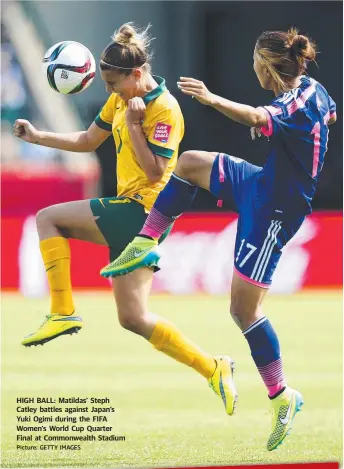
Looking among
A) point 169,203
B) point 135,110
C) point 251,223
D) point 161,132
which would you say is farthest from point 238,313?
point 135,110

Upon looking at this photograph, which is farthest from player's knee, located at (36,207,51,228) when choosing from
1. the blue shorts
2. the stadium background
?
the stadium background

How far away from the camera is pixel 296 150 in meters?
5.58

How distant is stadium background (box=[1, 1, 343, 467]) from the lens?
24.7 ft

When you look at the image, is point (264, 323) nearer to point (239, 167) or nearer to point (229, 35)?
point (239, 167)

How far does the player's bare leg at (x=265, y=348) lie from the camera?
227 inches

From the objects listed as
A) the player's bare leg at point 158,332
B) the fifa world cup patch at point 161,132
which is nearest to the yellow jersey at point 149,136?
the fifa world cup patch at point 161,132

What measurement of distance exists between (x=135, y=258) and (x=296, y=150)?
3.44ft

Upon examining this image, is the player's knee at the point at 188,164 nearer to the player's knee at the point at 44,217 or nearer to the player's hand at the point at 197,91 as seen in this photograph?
the player's hand at the point at 197,91

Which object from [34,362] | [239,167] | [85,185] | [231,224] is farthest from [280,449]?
[85,185]

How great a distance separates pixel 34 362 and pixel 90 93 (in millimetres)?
7179

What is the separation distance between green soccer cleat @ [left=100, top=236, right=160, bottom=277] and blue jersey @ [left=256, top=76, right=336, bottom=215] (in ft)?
2.15

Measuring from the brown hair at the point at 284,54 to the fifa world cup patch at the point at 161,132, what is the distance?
695mm

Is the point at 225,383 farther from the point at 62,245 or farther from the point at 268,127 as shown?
the point at 268,127

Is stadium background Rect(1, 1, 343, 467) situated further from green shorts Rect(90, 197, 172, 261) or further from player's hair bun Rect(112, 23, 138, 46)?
player's hair bun Rect(112, 23, 138, 46)
